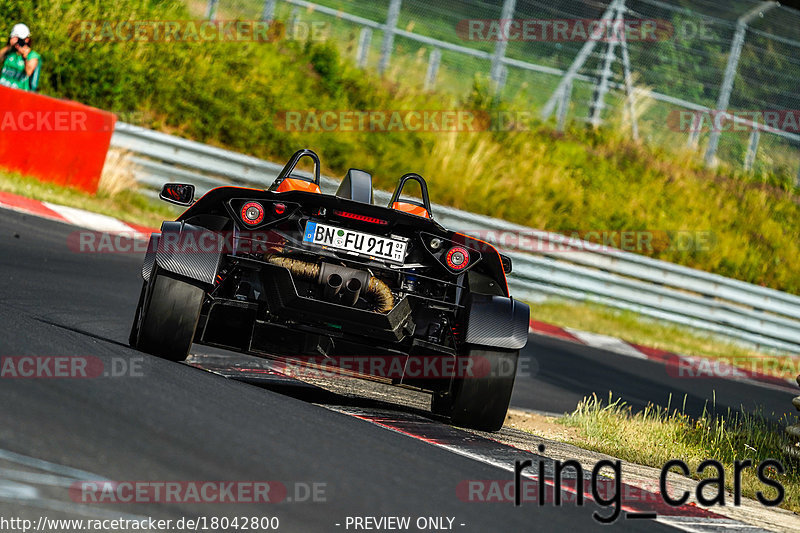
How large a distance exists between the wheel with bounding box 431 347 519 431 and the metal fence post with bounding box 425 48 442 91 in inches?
554

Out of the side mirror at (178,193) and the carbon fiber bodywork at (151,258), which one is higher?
the side mirror at (178,193)

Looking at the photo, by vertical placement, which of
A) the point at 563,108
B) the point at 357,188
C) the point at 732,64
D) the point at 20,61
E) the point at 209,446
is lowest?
the point at 209,446

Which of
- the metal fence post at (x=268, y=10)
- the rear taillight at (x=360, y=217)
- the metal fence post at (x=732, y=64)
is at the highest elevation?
the metal fence post at (x=732, y=64)

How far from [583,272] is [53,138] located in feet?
24.3

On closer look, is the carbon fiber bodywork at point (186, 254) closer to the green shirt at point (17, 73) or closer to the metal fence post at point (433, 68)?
the green shirt at point (17, 73)

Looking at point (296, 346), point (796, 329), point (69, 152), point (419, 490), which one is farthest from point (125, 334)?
point (796, 329)

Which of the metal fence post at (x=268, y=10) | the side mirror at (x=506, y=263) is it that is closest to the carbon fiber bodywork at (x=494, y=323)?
the side mirror at (x=506, y=263)

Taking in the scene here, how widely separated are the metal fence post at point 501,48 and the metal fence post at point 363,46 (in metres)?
2.17

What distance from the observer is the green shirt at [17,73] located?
14.0m

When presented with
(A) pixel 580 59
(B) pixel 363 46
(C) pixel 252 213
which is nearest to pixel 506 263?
(C) pixel 252 213

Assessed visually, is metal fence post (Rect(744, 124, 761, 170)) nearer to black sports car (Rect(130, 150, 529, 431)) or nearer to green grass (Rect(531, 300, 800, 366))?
green grass (Rect(531, 300, 800, 366))

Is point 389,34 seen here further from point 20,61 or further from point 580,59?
point 20,61

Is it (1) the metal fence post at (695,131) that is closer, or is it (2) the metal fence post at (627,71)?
(2) the metal fence post at (627,71)

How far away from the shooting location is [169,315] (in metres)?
5.70
